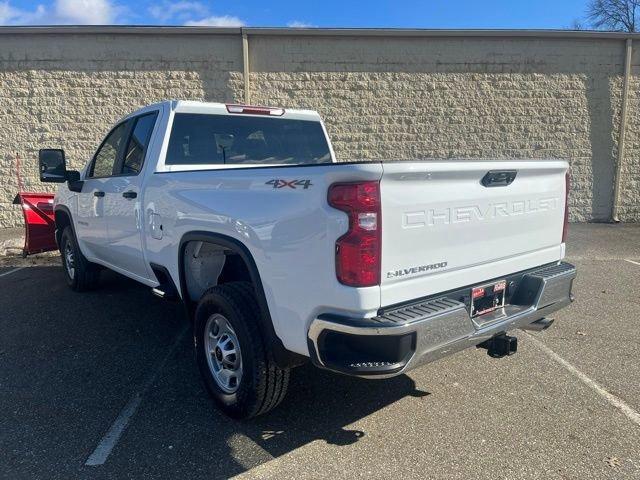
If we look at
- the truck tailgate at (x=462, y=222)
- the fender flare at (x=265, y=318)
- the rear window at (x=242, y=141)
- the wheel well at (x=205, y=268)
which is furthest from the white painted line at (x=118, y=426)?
the truck tailgate at (x=462, y=222)

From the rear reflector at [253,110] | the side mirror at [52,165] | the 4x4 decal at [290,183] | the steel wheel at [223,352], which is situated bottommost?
the steel wheel at [223,352]

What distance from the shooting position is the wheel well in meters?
3.61

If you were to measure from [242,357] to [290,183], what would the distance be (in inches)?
43.4

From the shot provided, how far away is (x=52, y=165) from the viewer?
5453 millimetres

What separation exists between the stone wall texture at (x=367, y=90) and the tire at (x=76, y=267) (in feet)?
20.3

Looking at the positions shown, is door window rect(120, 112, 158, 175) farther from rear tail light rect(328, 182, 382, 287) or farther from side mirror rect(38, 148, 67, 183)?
rear tail light rect(328, 182, 382, 287)

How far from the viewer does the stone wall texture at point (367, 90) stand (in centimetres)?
1152

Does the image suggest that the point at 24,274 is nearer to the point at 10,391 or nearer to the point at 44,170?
the point at 44,170

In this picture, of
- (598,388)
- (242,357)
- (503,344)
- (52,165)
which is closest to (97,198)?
(52,165)

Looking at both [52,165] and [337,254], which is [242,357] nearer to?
[337,254]

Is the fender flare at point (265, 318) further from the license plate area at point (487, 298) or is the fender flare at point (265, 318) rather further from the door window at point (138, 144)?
the door window at point (138, 144)

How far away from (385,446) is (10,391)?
2.76 meters

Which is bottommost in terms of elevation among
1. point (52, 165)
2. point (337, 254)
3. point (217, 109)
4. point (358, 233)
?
point (337, 254)

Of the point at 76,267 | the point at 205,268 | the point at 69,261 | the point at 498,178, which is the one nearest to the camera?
the point at 498,178
